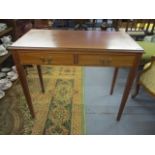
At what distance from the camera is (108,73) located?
2352mm

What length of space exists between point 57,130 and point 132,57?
2.75 ft

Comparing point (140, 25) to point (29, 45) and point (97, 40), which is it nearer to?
point (97, 40)

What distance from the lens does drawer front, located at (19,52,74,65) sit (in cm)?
117

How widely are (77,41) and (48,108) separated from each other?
754mm

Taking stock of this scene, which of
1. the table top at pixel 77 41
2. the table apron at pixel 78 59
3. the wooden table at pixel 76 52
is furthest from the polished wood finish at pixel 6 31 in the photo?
the table apron at pixel 78 59

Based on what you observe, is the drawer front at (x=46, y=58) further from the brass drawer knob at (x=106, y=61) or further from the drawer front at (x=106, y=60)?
the brass drawer knob at (x=106, y=61)

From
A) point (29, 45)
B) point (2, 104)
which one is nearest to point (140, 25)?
point (29, 45)

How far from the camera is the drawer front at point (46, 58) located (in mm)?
1173

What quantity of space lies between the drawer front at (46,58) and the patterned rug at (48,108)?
590mm

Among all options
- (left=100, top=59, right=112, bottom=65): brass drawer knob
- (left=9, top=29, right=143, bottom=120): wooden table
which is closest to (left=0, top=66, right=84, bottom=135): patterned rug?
(left=9, top=29, right=143, bottom=120): wooden table

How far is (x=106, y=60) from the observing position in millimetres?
1180

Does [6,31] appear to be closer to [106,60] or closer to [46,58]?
[46,58]

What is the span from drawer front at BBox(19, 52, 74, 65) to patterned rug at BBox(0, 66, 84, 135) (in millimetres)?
590

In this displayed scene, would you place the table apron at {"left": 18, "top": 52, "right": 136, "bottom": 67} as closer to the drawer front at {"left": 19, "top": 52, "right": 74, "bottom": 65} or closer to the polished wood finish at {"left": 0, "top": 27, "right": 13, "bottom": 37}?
the drawer front at {"left": 19, "top": 52, "right": 74, "bottom": 65}
